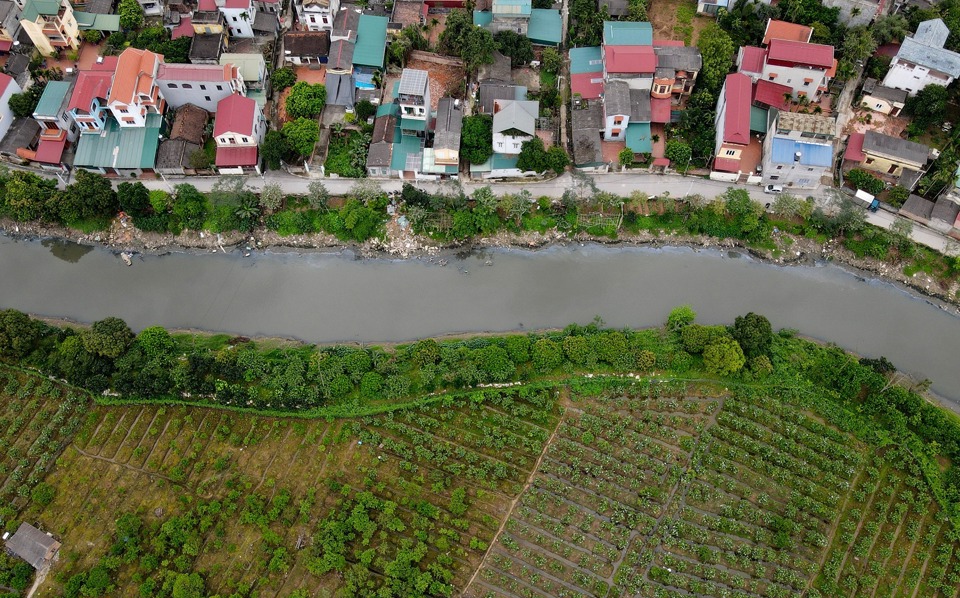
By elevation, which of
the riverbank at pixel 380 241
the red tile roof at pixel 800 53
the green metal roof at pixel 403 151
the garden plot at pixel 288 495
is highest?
the red tile roof at pixel 800 53

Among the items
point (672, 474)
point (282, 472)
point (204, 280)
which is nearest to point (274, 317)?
point (204, 280)

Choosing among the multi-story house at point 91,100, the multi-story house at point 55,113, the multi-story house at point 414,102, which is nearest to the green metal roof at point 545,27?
the multi-story house at point 414,102

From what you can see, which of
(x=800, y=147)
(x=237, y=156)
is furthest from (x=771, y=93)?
(x=237, y=156)

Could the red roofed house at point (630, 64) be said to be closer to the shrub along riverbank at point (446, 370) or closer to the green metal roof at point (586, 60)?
the green metal roof at point (586, 60)

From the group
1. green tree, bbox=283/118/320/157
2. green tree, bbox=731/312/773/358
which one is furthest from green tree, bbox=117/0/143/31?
green tree, bbox=731/312/773/358

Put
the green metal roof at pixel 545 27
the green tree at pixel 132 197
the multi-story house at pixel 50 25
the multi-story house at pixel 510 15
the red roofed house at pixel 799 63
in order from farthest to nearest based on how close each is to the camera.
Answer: the green metal roof at pixel 545 27 < the multi-story house at pixel 510 15 < the multi-story house at pixel 50 25 < the red roofed house at pixel 799 63 < the green tree at pixel 132 197

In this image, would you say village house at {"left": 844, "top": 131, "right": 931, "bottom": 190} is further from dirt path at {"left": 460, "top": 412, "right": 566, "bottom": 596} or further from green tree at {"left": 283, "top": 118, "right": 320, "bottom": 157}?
green tree at {"left": 283, "top": 118, "right": 320, "bottom": 157}

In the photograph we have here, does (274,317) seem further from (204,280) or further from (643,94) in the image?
(643,94)
